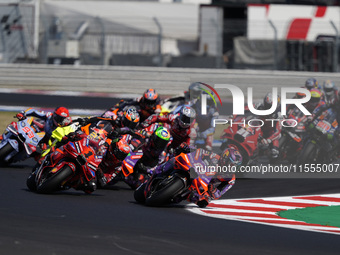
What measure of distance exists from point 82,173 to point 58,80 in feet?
44.0

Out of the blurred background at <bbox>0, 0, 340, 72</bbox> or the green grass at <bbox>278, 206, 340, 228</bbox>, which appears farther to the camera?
the blurred background at <bbox>0, 0, 340, 72</bbox>

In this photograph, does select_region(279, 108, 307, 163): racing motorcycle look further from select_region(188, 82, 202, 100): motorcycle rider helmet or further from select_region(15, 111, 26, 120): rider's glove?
select_region(15, 111, 26, 120): rider's glove

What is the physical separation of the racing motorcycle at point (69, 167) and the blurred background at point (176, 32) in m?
17.7

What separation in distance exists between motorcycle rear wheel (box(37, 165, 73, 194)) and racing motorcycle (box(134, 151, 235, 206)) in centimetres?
107

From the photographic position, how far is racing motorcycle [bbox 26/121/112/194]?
9.87 m

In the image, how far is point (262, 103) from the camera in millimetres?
13750

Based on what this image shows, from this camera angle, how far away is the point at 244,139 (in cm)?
1280

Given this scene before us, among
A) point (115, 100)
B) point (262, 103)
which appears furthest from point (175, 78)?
point (262, 103)

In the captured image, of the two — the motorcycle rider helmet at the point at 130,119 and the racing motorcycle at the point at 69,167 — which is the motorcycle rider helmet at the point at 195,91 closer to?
the motorcycle rider helmet at the point at 130,119

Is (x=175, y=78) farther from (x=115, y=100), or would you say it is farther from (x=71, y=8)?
(x=71, y=8)

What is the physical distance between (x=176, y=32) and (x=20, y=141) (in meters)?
18.5

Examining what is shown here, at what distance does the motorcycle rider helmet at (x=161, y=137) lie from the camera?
1029 centimetres

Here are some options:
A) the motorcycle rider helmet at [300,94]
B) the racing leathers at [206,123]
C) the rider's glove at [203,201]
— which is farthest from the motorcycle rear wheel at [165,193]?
the motorcycle rider helmet at [300,94]

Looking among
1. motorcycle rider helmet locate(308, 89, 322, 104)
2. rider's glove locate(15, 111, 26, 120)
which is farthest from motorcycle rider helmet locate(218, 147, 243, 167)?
motorcycle rider helmet locate(308, 89, 322, 104)
